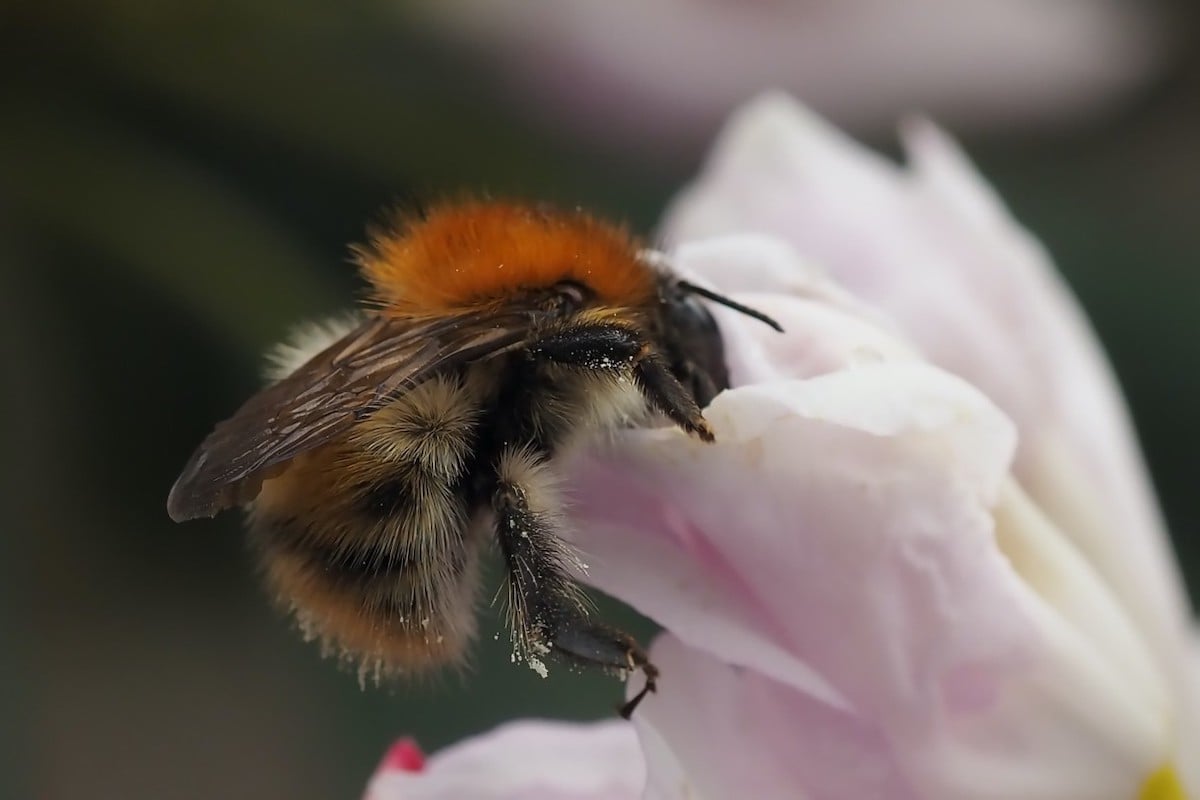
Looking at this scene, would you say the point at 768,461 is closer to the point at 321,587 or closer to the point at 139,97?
the point at 321,587

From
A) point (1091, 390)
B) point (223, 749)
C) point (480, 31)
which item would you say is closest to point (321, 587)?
point (1091, 390)

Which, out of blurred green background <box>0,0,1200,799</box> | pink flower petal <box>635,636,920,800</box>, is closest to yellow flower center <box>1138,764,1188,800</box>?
pink flower petal <box>635,636,920,800</box>

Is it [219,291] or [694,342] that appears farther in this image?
[219,291]

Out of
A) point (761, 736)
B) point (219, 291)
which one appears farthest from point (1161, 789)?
point (219, 291)

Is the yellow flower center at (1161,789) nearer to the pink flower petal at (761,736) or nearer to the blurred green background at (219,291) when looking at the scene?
the pink flower petal at (761,736)

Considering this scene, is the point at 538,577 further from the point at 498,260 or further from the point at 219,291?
the point at 219,291

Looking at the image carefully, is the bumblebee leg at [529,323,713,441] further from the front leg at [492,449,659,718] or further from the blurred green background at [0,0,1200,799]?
the blurred green background at [0,0,1200,799]

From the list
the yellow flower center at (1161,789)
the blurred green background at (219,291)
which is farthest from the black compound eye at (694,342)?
the blurred green background at (219,291)
